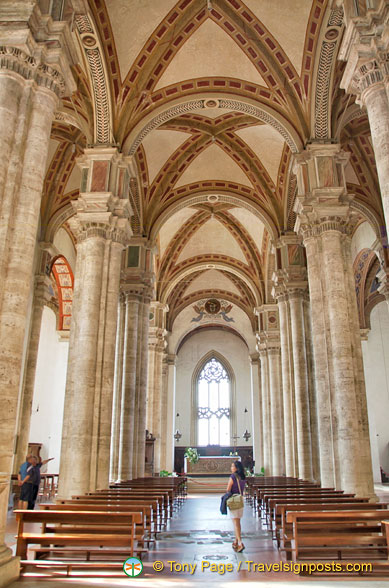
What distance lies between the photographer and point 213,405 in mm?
35375

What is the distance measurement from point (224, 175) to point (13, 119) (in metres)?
12.6

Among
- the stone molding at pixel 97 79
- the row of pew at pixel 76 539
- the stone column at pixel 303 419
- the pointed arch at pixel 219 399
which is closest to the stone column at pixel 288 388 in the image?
the stone column at pixel 303 419

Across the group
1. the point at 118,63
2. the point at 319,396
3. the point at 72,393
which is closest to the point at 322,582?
the point at 319,396

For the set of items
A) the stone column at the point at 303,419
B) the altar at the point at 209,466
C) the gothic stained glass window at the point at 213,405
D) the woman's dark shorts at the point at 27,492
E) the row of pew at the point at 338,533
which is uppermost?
the gothic stained glass window at the point at 213,405

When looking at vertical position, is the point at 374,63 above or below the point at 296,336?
above

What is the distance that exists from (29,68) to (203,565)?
650 cm

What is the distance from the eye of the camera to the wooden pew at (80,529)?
17.7 ft

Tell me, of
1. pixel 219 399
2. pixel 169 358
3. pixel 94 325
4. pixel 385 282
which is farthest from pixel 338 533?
pixel 219 399

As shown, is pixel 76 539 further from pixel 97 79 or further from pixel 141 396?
pixel 141 396

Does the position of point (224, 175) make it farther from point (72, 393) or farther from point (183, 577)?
point (183, 577)

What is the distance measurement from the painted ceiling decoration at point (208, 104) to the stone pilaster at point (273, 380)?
6.67 meters

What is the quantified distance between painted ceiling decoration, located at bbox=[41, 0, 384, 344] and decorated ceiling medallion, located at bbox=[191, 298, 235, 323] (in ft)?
44.6

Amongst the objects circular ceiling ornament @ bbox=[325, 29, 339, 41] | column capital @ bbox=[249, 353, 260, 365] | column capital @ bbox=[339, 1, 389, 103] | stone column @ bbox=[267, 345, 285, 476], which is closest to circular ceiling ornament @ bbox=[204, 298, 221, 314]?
column capital @ bbox=[249, 353, 260, 365]

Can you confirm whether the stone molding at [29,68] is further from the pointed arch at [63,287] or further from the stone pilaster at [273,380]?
the stone pilaster at [273,380]
